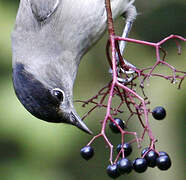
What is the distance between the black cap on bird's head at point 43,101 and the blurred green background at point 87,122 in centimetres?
160

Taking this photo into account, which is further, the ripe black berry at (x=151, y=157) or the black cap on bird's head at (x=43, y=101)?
the black cap on bird's head at (x=43, y=101)

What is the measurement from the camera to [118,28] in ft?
19.8

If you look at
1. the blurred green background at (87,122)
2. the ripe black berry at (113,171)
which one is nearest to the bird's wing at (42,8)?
the ripe black berry at (113,171)

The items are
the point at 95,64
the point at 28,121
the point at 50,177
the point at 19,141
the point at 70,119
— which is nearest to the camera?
the point at 70,119

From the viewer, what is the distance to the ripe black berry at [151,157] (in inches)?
101

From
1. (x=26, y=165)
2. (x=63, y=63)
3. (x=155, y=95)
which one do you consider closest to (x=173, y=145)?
(x=155, y=95)

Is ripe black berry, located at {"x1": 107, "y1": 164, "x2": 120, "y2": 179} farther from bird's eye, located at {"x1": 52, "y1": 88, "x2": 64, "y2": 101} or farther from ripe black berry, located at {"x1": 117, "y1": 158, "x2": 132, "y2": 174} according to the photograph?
bird's eye, located at {"x1": 52, "y1": 88, "x2": 64, "y2": 101}

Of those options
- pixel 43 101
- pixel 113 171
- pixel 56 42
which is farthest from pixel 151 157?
pixel 56 42

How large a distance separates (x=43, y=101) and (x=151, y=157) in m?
0.69

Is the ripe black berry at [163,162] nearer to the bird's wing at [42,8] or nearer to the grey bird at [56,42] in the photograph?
the grey bird at [56,42]

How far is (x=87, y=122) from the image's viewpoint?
19.2 ft

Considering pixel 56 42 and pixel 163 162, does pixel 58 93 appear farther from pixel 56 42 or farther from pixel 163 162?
pixel 163 162

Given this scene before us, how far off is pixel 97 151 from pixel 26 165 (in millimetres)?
1433

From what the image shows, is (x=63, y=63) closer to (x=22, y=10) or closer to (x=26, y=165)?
(x=22, y=10)
